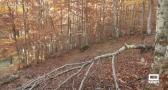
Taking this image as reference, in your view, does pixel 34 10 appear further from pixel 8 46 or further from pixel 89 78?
pixel 89 78

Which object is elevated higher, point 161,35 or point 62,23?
point 161,35

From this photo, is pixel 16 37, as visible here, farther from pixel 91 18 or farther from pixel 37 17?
pixel 91 18

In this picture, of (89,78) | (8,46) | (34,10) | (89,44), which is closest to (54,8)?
(34,10)

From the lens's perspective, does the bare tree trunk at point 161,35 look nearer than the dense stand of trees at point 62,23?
Yes

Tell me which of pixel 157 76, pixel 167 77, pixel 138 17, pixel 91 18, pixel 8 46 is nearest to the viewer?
pixel 167 77

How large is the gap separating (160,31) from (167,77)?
5.85ft

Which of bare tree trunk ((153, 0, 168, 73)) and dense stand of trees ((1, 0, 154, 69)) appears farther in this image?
dense stand of trees ((1, 0, 154, 69))

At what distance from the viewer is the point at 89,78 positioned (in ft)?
24.7

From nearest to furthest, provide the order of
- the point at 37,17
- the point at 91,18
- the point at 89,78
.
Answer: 1. the point at 89,78
2. the point at 37,17
3. the point at 91,18

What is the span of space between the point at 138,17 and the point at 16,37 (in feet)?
45.1

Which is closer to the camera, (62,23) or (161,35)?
(161,35)

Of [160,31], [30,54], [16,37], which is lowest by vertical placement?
[30,54]

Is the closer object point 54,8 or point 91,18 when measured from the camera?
point 54,8

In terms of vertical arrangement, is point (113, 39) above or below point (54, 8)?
below
